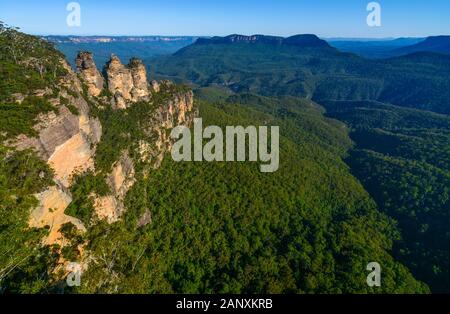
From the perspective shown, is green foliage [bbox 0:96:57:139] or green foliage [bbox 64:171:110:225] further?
green foliage [bbox 64:171:110:225]

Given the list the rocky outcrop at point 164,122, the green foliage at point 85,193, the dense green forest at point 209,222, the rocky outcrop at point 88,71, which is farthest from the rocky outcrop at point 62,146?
the rocky outcrop at point 164,122

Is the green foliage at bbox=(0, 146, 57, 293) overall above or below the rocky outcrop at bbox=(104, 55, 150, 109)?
below

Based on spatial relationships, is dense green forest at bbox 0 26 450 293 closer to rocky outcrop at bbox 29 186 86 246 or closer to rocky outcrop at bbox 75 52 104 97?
rocky outcrop at bbox 29 186 86 246

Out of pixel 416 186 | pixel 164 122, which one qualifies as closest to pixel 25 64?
pixel 164 122

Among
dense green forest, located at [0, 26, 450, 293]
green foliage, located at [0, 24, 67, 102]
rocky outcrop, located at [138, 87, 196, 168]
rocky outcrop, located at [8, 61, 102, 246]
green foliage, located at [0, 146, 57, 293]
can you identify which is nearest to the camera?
green foliage, located at [0, 146, 57, 293]

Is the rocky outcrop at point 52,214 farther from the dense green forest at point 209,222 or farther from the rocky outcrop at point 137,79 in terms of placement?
the rocky outcrop at point 137,79

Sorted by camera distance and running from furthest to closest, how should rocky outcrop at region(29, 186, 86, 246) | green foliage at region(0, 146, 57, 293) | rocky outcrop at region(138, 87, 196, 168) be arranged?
rocky outcrop at region(138, 87, 196, 168)
rocky outcrop at region(29, 186, 86, 246)
green foliage at region(0, 146, 57, 293)

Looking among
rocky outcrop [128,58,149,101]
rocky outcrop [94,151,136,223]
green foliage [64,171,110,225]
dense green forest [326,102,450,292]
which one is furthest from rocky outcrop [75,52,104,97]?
dense green forest [326,102,450,292]

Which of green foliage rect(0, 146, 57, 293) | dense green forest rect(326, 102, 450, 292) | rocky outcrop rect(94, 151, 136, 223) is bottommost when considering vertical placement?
dense green forest rect(326, 102, 450, 292)

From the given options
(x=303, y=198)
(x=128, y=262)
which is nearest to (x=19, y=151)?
(x=128, y=262)
